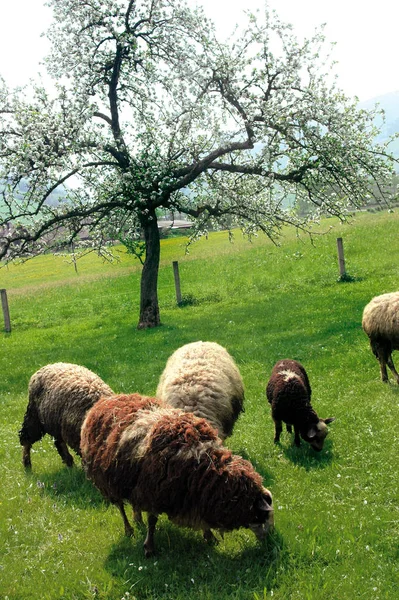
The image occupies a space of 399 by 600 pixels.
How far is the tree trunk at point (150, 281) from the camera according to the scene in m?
19.0

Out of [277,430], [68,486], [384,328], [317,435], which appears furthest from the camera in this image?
[384,328]

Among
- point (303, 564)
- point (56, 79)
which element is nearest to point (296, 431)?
point (303, 564)

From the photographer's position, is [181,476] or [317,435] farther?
[317,435]

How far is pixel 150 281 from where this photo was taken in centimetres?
1941

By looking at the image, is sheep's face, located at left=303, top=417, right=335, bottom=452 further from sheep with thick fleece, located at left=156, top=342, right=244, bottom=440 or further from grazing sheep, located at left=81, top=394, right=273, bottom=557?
grazing sheep, located at left=81, top=394, right=273, bottom=557

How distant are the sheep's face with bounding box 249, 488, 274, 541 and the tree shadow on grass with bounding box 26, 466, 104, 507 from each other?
2.33 m

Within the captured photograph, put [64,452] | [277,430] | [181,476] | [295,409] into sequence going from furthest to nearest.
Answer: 1. [277,430]
2. [64,452]
3. [295,409]
4. [181,476]

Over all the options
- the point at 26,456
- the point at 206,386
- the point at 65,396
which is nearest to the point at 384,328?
the point at 206,386

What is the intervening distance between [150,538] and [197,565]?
60cm

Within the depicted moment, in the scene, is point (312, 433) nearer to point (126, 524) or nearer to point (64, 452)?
point (126, 524)

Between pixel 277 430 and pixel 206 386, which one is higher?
pixel 206 386

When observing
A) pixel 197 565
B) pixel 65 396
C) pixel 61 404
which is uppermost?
pixel 65 396

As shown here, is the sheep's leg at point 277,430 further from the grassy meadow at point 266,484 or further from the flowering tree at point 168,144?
the flowering tree at point 168,144

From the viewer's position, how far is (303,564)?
5.09 metres
